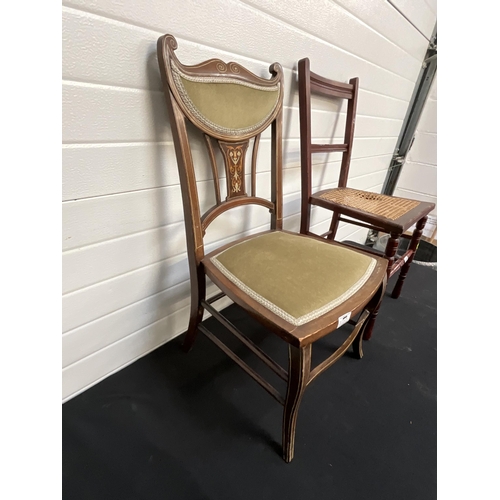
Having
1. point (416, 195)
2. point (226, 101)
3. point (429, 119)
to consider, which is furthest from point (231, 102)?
point (416, 195)

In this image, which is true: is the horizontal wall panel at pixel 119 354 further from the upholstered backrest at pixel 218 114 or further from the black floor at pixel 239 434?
the upholstered backrest at pixel 218 114

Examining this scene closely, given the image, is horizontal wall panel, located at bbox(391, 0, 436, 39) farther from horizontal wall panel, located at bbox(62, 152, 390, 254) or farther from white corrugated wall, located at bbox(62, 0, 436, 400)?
horizontal wall panel, located at bbox(62, 152, 390, 254)

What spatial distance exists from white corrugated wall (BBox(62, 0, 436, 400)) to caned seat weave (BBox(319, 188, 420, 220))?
8.8 inches

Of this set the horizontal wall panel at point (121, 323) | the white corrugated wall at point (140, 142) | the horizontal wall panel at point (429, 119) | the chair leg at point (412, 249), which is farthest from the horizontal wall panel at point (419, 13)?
the horizontal wall panel at point (121, 323)

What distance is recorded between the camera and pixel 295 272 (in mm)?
804

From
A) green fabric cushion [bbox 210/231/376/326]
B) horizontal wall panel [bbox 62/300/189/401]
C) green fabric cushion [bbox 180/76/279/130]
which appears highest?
green fabric cushion [bbox 180/76/279/130]

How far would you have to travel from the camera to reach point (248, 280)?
785 millimetres

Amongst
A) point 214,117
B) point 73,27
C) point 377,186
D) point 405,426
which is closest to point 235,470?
point 405,426

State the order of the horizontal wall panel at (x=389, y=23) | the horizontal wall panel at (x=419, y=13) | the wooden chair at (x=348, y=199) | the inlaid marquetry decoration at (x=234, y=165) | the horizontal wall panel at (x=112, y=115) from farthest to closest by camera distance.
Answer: the horizontal wall panel at (x=419, y=13) < the horizontal wall panel at (x=389, y=23) < the wooden chair at (x=348, y=199) < the inlaid marquetry decoration at (x=234, y=165) < the horizontal wall panel at (x=112, y=115)

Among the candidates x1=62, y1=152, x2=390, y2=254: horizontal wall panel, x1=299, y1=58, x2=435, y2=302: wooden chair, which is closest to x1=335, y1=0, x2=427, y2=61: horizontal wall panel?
x1=299, y1=58, x2=435, y2=302: wooden chair

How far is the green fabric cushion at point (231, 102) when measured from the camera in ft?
2.48

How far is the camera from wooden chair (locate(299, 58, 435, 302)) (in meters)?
1.07
